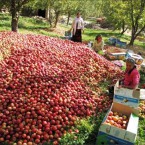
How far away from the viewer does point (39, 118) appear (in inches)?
204

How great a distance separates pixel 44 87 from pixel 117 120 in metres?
1.81

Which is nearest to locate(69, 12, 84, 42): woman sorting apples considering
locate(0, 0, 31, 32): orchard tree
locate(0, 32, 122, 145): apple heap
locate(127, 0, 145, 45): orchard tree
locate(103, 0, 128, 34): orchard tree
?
locate(0, 0, 31, 32): orchard tree

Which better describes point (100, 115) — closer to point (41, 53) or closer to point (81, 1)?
point (41, 53)

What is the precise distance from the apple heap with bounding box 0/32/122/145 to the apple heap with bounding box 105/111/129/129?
570 mm

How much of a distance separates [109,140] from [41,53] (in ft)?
11.9

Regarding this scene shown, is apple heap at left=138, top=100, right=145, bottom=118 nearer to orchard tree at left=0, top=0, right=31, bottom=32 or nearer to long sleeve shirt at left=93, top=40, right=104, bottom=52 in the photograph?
long sleeve shirt at left=93, top=40, right=104, bottom=52

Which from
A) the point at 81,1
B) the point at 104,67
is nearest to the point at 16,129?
the point at 104,67

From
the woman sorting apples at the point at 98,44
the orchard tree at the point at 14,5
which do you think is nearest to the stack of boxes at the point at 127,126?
the woman sorting apples at the point at 98,44

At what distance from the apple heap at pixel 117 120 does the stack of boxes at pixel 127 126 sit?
0.07 m

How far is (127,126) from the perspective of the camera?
510cm

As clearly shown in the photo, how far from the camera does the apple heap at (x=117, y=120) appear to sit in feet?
17.2

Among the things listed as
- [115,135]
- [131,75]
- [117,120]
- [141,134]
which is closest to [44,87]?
[117,120]

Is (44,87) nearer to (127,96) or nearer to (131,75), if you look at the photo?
(127,96)

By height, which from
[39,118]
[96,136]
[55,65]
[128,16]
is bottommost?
[96,136]
